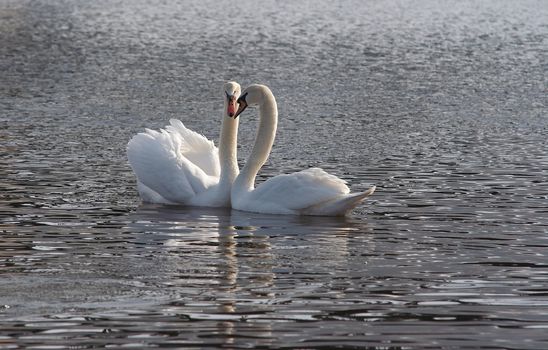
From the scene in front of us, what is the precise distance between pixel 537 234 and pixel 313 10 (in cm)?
5595

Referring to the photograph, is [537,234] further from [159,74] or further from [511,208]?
[159,74]

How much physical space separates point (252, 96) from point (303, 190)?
183 cm

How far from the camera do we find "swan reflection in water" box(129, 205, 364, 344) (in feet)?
35.8

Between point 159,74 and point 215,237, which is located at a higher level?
point 159,74

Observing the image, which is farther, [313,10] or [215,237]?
[313,10]

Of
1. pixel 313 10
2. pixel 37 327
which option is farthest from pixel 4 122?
pixel 313 10

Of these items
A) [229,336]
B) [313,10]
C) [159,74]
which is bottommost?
[229,336]

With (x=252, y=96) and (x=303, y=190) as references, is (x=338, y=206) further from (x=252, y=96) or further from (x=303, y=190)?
(x=252, y=96)

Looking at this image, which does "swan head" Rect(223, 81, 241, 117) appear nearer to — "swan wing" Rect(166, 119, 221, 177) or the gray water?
"swan wing" Rect(166, 119, 221, 177)

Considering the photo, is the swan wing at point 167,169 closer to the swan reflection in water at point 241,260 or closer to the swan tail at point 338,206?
the swan reflection in water at point 241,260

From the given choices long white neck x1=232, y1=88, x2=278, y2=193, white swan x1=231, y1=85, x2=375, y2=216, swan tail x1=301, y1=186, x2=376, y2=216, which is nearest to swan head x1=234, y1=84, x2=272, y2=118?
long white neck x1=232, y1=88, x2=278, y2=193

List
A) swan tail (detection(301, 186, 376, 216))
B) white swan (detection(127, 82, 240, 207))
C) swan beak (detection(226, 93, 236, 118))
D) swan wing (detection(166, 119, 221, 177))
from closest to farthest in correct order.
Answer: swan tail (detection(301, 186, 376, 216)), white swan (detection(127, 82, 240, 207)), swan beak (detection(226, 93, 236, 118)), swan wing (detection(166, 119, 221, 177))

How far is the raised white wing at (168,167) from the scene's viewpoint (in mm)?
17297

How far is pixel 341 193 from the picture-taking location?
16297mm
